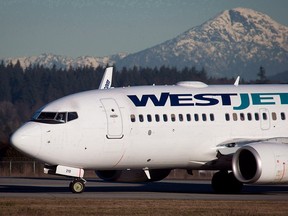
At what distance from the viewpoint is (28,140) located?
40906 millimetres

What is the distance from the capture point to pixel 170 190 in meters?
47.8

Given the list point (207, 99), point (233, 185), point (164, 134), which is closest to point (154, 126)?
point (164, 134)

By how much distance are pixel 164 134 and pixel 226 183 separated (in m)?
4.17

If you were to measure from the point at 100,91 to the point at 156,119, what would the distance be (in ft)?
8.01

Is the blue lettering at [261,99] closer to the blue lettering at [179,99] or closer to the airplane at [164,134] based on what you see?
the airplane at [164,134]

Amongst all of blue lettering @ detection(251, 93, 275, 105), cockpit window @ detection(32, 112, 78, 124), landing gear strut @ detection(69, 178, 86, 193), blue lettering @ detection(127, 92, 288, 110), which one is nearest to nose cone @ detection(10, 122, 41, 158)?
cockpit window @ detection(32, 112, 78, 124)

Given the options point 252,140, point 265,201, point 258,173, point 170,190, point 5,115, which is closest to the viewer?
point 265,201

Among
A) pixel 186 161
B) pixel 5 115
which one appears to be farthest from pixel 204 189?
pixel 5 115

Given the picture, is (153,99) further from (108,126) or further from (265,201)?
(265,201)

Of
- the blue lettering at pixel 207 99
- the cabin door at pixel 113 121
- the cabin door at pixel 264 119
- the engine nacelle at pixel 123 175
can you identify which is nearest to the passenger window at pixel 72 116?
the cabin door at pixel 113 121

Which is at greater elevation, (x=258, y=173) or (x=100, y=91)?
(x=100, y=91)

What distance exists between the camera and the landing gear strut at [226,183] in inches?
1802

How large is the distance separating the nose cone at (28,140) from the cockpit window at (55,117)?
2.18 ft

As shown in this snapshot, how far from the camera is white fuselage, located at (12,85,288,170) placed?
41562 mm
